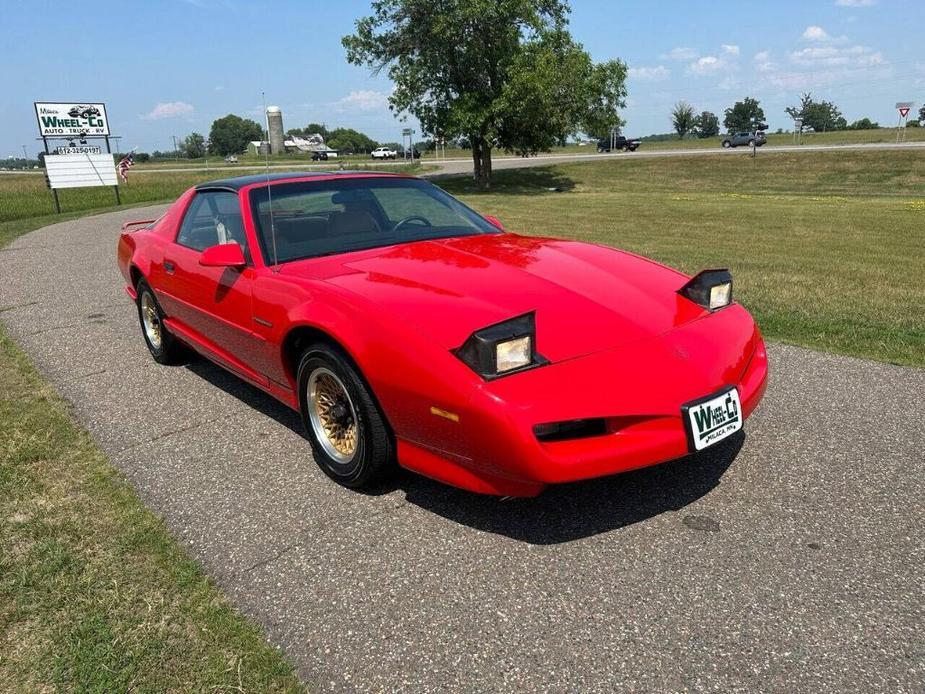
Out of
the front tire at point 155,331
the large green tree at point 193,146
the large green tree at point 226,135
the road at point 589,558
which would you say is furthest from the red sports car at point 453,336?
the large green tree at point 193,146

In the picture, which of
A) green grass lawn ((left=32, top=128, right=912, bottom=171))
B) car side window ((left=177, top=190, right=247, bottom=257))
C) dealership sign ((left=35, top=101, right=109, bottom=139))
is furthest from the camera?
green grass lawn ((left=32, top=128, right=912, bottom=171))

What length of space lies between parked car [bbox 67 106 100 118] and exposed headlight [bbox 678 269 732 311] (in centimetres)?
2565

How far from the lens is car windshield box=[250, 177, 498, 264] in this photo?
3.54m

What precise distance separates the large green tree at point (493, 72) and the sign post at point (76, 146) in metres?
10.5

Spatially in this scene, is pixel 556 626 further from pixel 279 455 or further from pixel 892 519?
pixel 279 455

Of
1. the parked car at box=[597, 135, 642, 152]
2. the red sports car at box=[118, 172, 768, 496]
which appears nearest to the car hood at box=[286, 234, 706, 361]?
the red sports car at box=[118, 172, 768, 496]

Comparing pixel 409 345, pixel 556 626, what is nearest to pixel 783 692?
pixel 556 626

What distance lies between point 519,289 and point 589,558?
113 centimetres

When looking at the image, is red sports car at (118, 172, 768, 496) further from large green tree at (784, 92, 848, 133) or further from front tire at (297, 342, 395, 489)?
large green tree at (784, 92, 848, 133)

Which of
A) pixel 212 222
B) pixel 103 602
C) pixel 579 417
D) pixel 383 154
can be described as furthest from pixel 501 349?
pixel 383 154

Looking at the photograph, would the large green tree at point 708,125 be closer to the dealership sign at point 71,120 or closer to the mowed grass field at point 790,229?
the mowed grass field at point 790,229

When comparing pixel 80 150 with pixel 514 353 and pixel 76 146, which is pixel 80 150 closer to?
pixel 76 146

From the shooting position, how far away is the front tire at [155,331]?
189 inches

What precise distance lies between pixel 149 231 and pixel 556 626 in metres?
4.24
